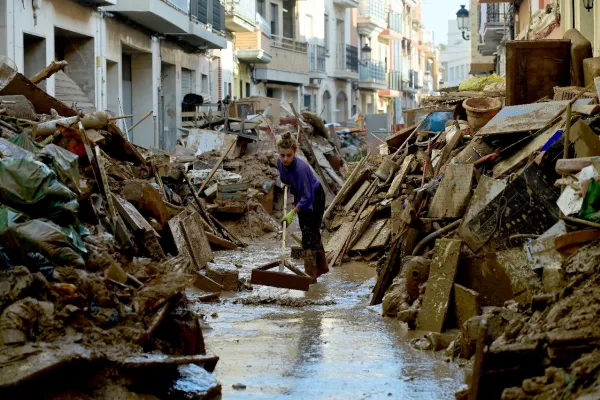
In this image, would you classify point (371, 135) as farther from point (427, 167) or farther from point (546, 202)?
point (546, 202)

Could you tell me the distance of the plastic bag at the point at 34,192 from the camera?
6.97 m

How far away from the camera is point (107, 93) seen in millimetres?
22750

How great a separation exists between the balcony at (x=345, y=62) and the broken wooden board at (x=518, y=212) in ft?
151

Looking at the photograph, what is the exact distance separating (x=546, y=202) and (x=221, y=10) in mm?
24674

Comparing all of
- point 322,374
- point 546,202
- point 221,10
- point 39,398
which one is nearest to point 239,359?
point 322,374

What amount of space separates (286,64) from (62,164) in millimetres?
36354

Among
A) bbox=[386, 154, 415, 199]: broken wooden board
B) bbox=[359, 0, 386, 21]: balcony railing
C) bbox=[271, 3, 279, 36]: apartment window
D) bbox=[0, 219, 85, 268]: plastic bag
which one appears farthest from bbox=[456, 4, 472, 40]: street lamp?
bbox=[0, 219, 85, 268]: plastic bag

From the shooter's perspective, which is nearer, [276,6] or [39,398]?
[39,398]

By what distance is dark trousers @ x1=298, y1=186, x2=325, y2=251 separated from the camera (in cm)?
1039

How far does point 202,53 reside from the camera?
32.0 metres

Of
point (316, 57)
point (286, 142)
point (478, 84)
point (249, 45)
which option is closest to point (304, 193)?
point (286, 142)

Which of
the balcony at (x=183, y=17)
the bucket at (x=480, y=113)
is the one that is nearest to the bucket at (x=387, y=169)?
the bucket at (x=480, y=113)

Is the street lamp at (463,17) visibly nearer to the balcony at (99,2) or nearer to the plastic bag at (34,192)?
the balcony at (99,2)

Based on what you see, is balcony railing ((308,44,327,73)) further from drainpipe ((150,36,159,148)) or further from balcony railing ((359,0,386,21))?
drainpipe ((150,36,159,148))
